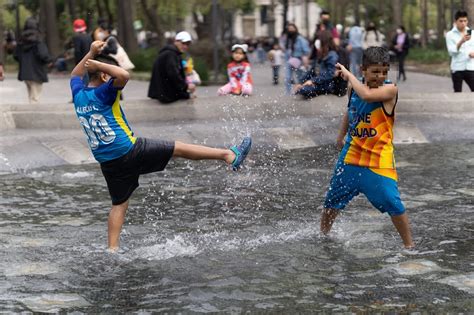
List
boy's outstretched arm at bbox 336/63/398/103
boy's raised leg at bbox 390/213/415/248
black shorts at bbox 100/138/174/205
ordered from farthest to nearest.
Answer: black shorts at bbox 100/138/174/205
boy's raised leg at bbox 390/213/415/248
boy's outstretched arm at bbox 336/63/398/103

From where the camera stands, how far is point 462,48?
16391 mm

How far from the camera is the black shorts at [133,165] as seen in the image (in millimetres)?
7840

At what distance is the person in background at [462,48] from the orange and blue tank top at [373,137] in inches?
357

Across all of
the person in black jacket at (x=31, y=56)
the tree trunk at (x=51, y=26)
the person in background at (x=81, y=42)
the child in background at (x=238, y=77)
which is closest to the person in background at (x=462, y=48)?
the child in background at (x=238, y=77)

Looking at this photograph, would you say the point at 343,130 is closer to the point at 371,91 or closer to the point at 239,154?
the point at 371,91

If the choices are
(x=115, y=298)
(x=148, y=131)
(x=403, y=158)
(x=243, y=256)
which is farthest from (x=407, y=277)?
(x=148, y=131)

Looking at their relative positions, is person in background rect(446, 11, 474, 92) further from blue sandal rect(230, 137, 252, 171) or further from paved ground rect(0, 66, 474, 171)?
blue sandal rect(230, 137, 252, 171)

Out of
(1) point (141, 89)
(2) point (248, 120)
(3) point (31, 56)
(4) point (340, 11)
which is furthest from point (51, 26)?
(4) point (340, 11)

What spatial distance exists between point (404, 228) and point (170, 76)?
833 centimetres

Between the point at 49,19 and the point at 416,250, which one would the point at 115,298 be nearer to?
the point at 416,250

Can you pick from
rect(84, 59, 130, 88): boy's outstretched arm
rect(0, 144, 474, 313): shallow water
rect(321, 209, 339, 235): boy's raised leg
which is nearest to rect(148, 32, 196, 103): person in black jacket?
rect(0, 144, 474, 313): shallow water

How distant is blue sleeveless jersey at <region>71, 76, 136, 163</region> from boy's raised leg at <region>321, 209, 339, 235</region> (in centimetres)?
163

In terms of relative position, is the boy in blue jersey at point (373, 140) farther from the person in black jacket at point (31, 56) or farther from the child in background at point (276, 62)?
the child in background at point (276, 62)

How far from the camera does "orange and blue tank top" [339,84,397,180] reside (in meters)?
7.62
